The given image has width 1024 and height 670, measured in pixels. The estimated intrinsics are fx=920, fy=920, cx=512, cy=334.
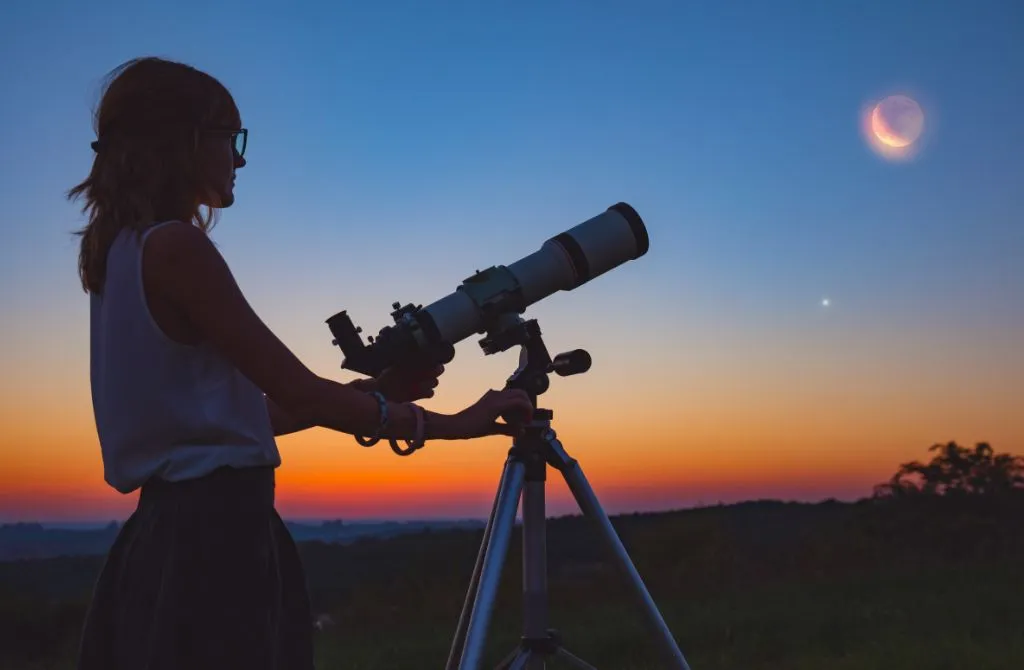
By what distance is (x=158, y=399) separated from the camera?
2.08 metres

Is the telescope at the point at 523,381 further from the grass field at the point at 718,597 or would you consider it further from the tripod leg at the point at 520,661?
the grass field at the point at 718,597

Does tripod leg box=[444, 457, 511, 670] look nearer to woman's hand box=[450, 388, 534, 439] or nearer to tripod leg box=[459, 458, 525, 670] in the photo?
tripod leg box=[459, 458, 525, 670]

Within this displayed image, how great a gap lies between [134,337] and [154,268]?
0.18m

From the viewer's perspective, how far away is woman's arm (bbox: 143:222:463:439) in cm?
198

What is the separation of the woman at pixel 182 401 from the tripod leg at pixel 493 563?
2.73ft

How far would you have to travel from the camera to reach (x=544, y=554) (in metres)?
3.49

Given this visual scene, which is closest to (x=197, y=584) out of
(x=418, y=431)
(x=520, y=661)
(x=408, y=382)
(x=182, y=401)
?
(x=182, y=401)

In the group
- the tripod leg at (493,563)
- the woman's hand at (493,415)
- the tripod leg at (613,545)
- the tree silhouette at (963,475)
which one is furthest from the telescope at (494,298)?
the tree silhouette at (963,475)

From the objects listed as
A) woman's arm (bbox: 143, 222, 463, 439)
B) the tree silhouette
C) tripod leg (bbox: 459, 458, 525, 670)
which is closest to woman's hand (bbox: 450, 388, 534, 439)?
woman's arm (bbox: 143, 222, 463, 439)

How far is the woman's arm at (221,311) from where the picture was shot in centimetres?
198

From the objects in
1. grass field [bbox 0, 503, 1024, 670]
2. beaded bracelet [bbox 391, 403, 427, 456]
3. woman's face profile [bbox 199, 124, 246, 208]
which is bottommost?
grass field [bbox 0, 503, 1024, 670]

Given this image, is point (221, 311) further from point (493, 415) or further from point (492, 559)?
point (492, 559)

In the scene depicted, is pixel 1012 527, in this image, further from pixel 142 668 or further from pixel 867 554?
pixel 142 668

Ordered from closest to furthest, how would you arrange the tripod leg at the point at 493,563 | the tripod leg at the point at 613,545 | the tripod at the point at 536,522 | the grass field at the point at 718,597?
the tripod leg at the point at 493,563, the tripod at the point at 536,522, the tripod leg at the point at 613,545, the grass field at the point at 718,597
